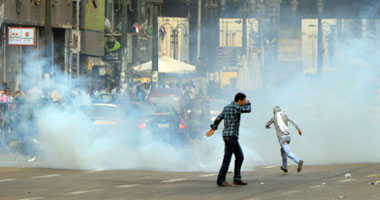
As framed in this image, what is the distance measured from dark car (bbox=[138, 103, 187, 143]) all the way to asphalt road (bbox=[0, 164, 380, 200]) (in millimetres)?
6725

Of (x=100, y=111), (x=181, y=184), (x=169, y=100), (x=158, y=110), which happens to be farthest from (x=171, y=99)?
(x=181, y=184)

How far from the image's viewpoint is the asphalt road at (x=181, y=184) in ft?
48.3

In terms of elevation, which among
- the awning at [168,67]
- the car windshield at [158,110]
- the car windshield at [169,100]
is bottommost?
the car windshield at [158,110]

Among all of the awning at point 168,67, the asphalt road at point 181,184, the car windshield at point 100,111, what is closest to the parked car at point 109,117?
the car windshield at point 100,111

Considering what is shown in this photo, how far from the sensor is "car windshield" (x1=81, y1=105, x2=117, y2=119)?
23984mm

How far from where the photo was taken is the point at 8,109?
24.4 meters

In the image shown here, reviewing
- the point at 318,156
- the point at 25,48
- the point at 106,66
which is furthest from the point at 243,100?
the point at 106,66

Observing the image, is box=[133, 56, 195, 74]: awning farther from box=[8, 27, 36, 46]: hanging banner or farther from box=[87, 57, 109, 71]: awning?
box=[8, 27, 36, 46]: hanging banner

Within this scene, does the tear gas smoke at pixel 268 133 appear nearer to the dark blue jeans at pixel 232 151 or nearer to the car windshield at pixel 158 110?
the car windshield at pixel 158 110

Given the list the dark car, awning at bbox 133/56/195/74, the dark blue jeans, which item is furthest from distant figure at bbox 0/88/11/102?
awning at bbox 133/56/195/74

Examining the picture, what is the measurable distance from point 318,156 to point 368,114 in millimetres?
7966

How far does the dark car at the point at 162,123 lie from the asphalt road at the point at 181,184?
6.73 m

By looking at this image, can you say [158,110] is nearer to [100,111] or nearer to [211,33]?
[100,111]

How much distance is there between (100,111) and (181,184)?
8.15 metres
